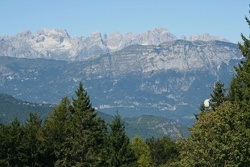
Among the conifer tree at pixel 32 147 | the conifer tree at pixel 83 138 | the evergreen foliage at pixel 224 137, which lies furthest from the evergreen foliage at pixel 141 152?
the evergreen foliage at pixel 224 137

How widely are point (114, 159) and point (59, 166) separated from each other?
8.21 metres

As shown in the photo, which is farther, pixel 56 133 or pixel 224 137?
pixel 56 133

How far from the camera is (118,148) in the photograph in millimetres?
65062

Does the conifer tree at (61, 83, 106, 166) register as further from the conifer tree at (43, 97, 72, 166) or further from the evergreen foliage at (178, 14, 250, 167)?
the evergreen foliage at (178, 14, 250, 167)

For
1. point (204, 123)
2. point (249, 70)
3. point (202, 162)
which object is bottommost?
point (202, 162)

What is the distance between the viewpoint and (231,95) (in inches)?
1864

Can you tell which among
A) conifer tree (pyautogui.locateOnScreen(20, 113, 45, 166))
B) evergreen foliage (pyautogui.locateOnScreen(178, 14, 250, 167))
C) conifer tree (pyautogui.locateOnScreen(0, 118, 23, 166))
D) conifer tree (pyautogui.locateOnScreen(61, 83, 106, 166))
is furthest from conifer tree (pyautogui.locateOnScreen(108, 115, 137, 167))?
evergreen foliage (pyautogui.locateOnScreen(178, 14, 250, 167))

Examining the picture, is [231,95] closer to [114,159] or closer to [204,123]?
[204,123]

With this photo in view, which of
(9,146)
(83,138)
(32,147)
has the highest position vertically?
(83,138)

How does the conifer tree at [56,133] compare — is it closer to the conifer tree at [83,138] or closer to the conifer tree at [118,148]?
the conifer tree at [83,138]

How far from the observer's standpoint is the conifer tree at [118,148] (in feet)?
210

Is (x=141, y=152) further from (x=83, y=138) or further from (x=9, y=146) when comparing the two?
(x=9, y=146)

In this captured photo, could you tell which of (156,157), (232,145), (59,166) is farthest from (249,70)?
(156,157)

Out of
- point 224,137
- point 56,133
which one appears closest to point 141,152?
point 56,133
